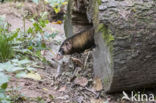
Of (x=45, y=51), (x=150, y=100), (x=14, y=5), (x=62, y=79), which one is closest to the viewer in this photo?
(x=150, y=100)

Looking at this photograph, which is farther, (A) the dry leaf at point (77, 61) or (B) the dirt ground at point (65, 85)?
(A) the dry leaf at point (77, 61)

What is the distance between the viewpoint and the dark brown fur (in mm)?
2688

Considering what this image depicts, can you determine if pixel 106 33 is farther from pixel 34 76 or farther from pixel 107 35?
pixel 34 76

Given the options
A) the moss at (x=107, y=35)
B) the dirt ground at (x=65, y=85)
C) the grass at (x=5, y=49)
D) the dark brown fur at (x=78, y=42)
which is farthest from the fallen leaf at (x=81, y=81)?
the grass at (x=5, y=49)

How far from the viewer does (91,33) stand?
2.70m

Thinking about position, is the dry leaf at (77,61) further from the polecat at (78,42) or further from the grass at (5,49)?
the grass at (5,49)

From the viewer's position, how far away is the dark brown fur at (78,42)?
8.82 ft

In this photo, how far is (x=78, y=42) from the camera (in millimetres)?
2705

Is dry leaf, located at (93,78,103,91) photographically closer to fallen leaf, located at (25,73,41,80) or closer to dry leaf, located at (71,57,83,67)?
dry leaf, located at (71,57,83,67)

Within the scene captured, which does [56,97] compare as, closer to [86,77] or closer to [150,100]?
[86,77]

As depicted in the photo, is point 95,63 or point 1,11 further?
point 1,11

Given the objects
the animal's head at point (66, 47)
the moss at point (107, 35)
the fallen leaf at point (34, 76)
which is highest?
the moss at point (107, 35)

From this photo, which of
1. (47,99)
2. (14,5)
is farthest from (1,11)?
(47,99)

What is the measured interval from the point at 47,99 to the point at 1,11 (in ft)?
9.95
